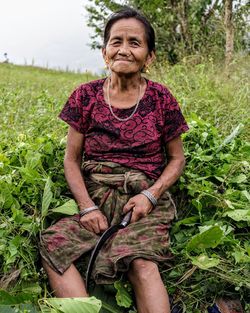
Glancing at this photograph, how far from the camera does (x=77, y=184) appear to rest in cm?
252

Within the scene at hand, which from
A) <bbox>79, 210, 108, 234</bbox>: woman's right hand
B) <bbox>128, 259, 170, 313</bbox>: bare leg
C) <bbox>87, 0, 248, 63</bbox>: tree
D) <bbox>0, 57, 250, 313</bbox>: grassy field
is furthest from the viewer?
<bbox>87, 0, 248, 63</bbox>: tree

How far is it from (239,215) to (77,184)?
2.54 ft

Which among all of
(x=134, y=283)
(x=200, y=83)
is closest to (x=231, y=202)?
(x=134, y=283)

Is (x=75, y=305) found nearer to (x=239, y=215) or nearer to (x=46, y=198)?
(x=46, y=198)

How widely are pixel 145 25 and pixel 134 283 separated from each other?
1.24m

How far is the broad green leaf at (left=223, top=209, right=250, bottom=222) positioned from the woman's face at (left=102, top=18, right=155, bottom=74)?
0.82 metres

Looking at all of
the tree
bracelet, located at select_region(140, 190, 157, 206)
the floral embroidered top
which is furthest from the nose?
the tree

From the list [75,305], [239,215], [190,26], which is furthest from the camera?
[190,26]

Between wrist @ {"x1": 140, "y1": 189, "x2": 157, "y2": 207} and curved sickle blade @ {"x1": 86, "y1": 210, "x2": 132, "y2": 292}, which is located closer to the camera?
curved sickle blade @ {"x1": 86, "y1": 210, "x2": 132, "y2": 292}

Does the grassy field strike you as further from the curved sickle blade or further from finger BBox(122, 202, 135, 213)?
finger BBox(122, 202, 135, 213)

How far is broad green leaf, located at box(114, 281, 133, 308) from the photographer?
7.09ft

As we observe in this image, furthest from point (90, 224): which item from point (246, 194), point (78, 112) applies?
point (246, 194)

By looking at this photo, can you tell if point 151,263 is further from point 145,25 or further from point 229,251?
point 145,25

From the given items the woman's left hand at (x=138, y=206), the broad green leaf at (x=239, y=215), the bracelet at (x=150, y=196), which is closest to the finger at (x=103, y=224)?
the woman's left hand at (x=138, y=206)
